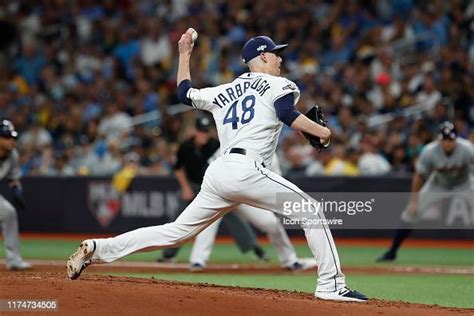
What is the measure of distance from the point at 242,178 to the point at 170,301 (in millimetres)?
1170

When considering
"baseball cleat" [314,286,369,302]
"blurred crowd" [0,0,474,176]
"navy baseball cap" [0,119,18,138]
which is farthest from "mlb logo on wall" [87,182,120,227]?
"baseball cleat" [314,286,369,302]

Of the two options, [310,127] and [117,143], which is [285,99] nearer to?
[310,127]

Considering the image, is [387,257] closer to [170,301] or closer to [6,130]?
[6,130]

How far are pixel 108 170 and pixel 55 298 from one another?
12161mm

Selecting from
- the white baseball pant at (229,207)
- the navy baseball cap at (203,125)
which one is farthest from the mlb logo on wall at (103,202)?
the white baseball pant at (229,207)

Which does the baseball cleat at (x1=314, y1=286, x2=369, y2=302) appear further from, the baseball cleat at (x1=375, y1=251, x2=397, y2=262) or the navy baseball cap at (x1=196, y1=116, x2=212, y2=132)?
the baseball cleat at (x1=375, y1=251, x2=397, y2=262)

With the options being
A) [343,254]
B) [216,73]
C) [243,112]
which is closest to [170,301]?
[243,112]

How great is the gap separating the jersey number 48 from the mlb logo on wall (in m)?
10.8

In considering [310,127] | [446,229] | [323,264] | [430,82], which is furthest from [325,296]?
[430,82]

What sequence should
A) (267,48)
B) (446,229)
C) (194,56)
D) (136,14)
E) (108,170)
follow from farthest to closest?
(136,14) → (194,56) → (108,170) → (446,229) → (267,48)

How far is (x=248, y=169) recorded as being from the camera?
309 inches

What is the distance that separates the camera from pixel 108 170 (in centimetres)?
1952

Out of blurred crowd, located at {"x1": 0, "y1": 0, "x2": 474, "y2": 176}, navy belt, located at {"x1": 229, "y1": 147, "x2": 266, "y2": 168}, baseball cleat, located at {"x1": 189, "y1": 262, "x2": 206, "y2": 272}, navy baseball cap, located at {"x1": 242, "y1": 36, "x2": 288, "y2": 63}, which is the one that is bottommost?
baseball cleat, located at {"x1": 189, "y1": 262, "x2": 206, "y2": 272}

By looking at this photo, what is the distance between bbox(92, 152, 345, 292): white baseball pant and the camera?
7785mm
